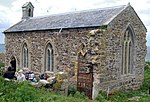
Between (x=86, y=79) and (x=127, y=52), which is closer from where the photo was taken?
(x=86, y=79)

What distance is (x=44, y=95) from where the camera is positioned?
13.4 metres

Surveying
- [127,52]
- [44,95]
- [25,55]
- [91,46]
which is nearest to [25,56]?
[25,55]

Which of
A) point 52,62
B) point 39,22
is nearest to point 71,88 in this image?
point 52,62

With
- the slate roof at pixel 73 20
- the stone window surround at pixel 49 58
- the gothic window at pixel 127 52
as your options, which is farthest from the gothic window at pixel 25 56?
the gothic window at pixel 127 52

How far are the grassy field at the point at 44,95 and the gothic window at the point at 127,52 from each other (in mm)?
1780

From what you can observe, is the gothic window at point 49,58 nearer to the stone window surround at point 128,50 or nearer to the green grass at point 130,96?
the stone window surround at point 128,50

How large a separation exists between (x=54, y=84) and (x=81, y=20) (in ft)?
19.9

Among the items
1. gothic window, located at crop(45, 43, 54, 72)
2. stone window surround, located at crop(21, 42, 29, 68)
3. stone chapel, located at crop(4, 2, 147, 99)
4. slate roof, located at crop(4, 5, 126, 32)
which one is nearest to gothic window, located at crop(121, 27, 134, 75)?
stone chapel, located at crop(4, 2, 147, 99)

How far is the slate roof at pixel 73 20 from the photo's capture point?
18600 millimetres

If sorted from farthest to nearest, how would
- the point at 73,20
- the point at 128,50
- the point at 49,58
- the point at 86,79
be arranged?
the point at 49,58
the point at 73,20
the point at 128,50
the point at 86,79

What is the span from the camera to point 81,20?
20250mm

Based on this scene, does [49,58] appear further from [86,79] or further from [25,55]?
[86,79]

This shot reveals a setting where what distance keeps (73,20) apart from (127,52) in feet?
16.4

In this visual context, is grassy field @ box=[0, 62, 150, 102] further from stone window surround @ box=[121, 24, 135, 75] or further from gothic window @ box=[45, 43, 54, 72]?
gothic window @ box=[45, 43, 54, 72]
